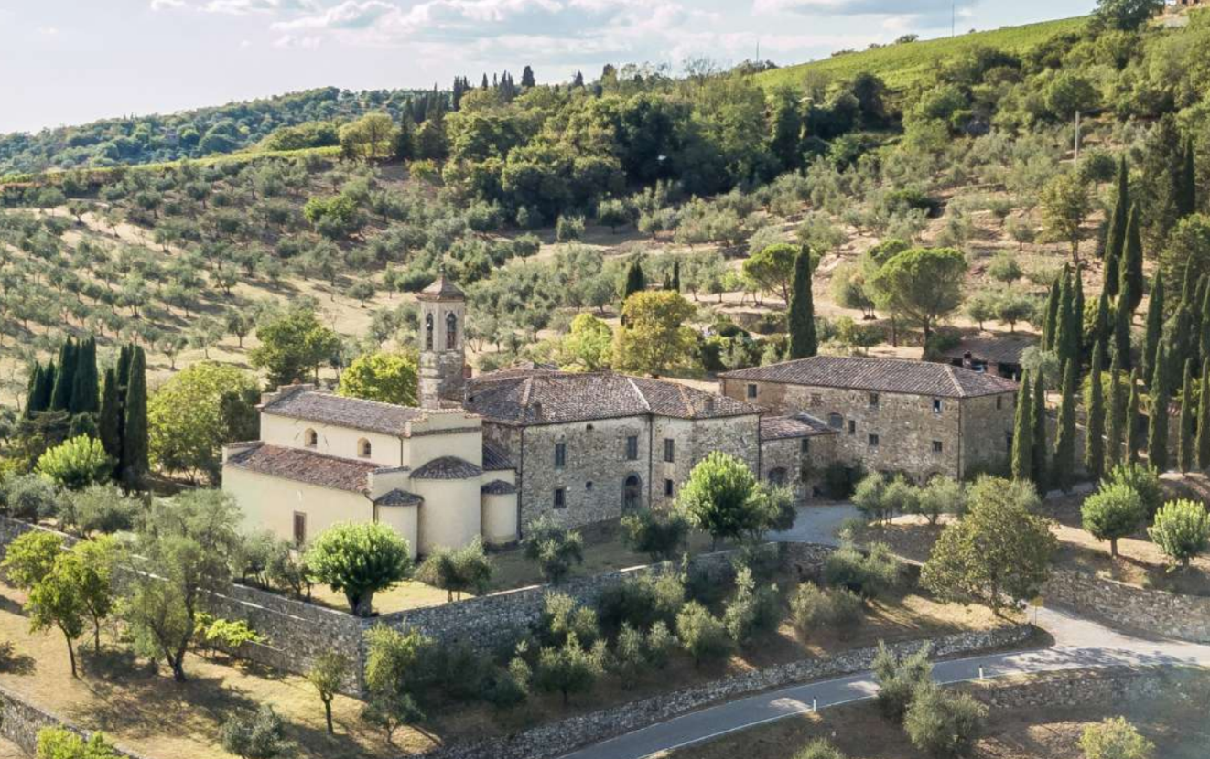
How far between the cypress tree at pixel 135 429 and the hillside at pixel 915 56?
281 ft

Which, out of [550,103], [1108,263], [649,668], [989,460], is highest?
[550,103]

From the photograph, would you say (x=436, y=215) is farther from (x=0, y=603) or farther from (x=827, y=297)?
(x=0, y=603)

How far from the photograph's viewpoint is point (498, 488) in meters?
44.7

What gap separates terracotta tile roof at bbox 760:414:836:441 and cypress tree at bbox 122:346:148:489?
22.9 meters

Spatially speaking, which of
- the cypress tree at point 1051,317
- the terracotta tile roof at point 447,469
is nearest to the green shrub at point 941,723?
the terracotta tile roof at point 447,469

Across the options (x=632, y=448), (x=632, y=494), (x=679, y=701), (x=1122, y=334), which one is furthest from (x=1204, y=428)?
(x=679, y=701)

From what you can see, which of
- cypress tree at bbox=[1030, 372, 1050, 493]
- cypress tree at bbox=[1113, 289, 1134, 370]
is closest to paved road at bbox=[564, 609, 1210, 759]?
cypress tree at bbox=[1030, 372, 1050, 493]

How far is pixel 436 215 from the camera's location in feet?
355

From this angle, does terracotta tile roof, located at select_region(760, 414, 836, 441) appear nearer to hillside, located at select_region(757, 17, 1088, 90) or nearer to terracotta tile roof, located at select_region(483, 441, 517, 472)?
terracotta tile roof, located at select_region(483, 441, 517, 472)

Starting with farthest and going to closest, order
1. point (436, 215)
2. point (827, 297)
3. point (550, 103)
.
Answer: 1. point (550, 103)
2. point (436, 215)
3. point (827, 297)

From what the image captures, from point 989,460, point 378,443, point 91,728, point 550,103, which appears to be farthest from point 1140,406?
point 550,103

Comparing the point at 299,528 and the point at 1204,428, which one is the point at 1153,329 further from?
the point at 299,528

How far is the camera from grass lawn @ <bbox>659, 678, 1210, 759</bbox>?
3775 cm

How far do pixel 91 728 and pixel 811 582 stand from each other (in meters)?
21.4
